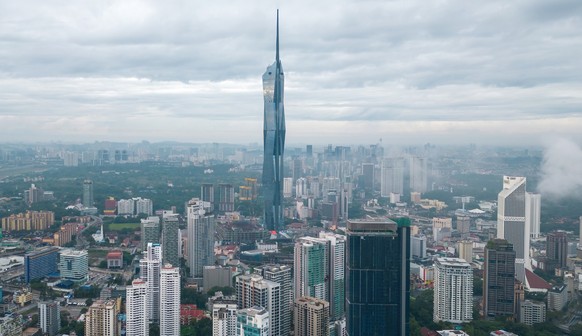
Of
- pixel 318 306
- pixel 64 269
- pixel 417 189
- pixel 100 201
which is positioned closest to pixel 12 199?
pixel 100 201

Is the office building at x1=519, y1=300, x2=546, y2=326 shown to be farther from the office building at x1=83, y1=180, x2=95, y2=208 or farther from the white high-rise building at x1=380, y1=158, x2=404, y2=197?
the office building at x1=83, y1=180, x2=95, y2=208

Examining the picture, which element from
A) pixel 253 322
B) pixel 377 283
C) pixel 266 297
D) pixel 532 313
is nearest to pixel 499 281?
pixel 532 313

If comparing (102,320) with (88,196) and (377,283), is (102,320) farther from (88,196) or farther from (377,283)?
(88,196)

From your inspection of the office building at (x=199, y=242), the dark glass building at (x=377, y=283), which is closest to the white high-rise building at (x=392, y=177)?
the office building at (x=199, y=242)

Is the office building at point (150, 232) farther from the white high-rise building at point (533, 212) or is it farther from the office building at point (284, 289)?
the white high-rise building at point (533, 212)

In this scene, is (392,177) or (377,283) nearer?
(377,283)

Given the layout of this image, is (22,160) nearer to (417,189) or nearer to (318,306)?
(417,189)
